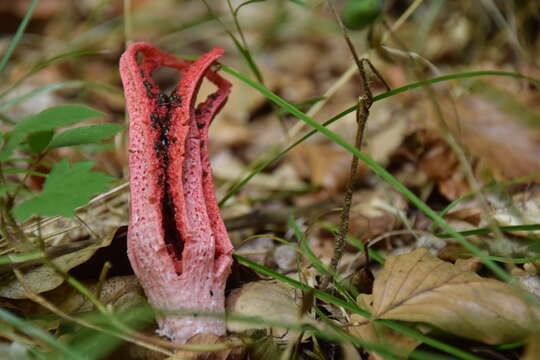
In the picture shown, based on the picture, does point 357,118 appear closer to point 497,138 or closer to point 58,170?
point 58,170

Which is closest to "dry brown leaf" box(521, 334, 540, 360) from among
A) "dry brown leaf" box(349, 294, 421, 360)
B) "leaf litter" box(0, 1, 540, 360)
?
"leaf litter" box(0, 1, 540, 360)

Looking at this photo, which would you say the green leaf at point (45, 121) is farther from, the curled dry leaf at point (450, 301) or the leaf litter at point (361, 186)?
the curled dry leaf at point (450, 301)

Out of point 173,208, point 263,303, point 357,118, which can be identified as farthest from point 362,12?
point 263,303

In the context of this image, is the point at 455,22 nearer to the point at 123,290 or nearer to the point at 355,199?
the point at 355,199

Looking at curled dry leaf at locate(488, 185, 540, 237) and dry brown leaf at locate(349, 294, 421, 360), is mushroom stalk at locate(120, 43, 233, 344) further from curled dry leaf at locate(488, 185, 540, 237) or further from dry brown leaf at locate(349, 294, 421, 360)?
curled dry leaf at locate(488, 185, 540, 237)

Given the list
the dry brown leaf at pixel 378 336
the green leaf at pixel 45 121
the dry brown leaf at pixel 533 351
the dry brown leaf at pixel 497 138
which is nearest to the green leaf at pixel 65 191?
the green leaf at pixel 45 121

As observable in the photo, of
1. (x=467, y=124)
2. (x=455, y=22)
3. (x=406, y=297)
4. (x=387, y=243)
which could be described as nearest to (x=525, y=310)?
(x=406, y=297)
